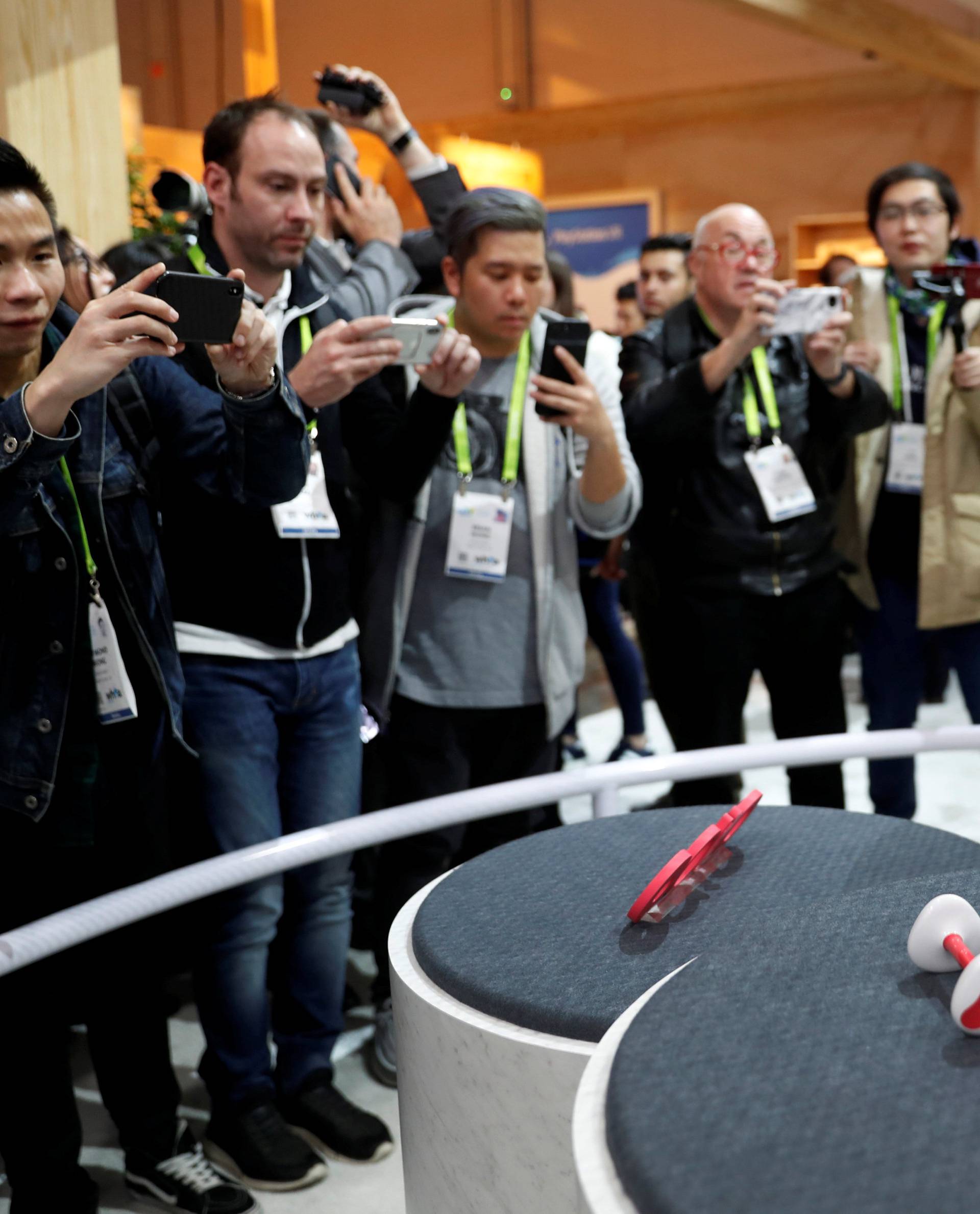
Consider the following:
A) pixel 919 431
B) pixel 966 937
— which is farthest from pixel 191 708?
pixel 919 431

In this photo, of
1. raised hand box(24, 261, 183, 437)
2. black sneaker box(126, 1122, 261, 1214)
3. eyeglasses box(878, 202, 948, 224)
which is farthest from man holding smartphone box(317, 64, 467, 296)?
black sneaker box(126, 1122, 261, 1214)

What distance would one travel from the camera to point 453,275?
8.38 ft

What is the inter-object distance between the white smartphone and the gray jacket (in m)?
0.33

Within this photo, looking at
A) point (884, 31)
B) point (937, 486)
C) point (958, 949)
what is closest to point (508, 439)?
point (937, 486)

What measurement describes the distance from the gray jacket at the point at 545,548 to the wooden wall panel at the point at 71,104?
70 cm

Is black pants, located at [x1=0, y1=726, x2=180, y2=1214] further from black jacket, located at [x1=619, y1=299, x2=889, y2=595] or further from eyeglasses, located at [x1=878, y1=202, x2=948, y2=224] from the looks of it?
eyeglasses, located at [x1=878, y1=202, x2=948, y2=224]

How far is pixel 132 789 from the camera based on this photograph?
1.89m

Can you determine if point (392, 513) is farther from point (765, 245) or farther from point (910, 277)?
point (910, 277)

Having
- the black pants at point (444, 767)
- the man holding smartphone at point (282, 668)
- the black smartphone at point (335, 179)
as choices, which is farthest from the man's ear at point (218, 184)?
the black pants at point (444, 767)

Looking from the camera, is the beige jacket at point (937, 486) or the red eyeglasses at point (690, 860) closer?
the red eyeglasses at point (690, 860)

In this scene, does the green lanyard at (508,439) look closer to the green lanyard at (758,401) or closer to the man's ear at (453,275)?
the man's ear at (453,275)

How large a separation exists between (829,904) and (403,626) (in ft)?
4.39

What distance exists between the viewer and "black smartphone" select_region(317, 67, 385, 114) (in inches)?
110

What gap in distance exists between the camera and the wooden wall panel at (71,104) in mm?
2539
